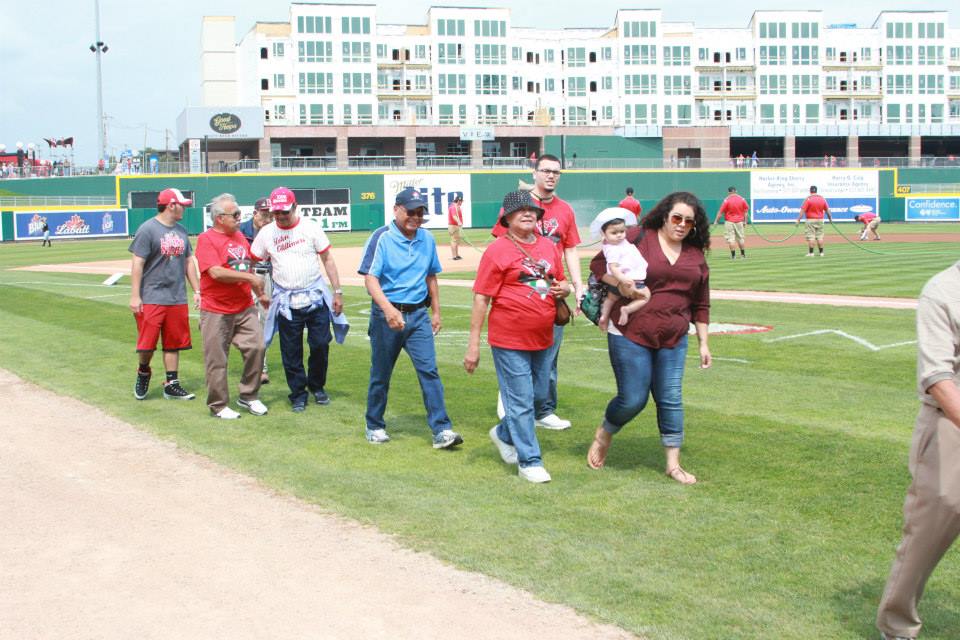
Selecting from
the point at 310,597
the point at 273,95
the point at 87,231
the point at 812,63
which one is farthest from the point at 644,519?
the point at 812,63

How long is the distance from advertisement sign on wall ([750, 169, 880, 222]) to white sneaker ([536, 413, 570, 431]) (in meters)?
62.1

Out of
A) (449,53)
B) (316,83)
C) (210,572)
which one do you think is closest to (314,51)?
(316,83)

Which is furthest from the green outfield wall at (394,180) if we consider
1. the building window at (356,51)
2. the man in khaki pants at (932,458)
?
the man in khaki pants at (932,458)

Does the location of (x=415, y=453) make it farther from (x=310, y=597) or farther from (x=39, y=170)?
(x=39, y=170)

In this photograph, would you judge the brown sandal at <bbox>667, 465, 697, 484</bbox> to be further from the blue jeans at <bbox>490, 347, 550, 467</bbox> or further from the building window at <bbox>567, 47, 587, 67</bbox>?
the building window at <bbox>567, 47, 587, 67</bbox>

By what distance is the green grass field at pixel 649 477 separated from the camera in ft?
16.4

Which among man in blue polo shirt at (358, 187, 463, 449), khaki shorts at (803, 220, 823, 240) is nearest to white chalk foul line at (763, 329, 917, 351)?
man in blue polo shirt at (358, 187, 463, 449)

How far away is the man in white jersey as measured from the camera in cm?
959

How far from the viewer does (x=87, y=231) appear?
57125 mm

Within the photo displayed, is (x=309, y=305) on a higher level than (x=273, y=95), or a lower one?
lower

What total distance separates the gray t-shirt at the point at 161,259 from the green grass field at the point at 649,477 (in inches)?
42.5

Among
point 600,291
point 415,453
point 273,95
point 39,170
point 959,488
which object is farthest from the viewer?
point 273,95

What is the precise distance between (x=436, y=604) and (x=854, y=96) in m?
98.5

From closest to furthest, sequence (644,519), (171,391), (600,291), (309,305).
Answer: (644,519) → (600,291) → (309,305) → (171,391)
